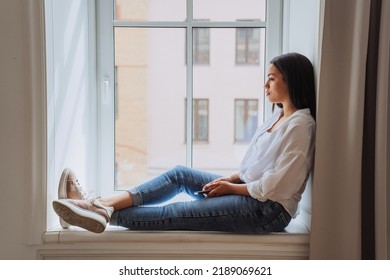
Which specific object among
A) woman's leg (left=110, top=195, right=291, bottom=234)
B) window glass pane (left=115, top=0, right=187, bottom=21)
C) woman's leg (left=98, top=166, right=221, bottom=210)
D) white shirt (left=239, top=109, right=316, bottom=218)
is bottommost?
woman's leg (left=110, top=195, right=291, bottom=234)

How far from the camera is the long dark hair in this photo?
4.59 feet

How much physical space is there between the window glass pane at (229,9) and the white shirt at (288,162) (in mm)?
543

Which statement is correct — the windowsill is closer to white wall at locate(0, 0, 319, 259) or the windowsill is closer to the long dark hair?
white wall at locate(0, 0, 319, 259)

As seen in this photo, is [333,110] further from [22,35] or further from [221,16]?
[22,35]

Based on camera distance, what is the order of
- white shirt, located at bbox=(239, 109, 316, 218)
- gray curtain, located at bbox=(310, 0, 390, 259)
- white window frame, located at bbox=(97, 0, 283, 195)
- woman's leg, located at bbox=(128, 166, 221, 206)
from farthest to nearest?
white window frame, located at bbox=(97, 0, 283, 195), woman's leg, located at bbox=(128, 166, 221, 206), white shirt, located at bbox=(239, 109, 316, 218), gray curtain, located at bbox=(310, 0, 390, 259)

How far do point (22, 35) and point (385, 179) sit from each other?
119 cm

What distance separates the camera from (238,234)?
54.5 inches

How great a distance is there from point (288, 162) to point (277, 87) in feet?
0.95

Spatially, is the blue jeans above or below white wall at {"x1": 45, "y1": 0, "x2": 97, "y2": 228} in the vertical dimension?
below

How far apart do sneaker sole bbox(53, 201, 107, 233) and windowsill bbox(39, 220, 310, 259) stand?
0.09m

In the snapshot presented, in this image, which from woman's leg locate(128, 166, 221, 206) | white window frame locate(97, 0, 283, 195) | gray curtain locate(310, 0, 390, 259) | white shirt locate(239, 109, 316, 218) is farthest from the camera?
white window frame locate(97, 0, 283, 195)

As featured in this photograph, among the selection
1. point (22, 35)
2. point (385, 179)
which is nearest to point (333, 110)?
point (385, 179)

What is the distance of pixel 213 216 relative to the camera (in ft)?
4.47

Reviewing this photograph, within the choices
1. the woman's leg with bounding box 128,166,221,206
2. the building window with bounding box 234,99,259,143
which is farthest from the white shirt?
the building window with bounding box 234,99,259,143
